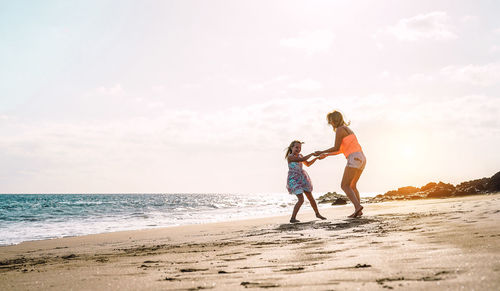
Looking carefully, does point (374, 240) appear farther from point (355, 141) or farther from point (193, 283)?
point (355, 141)

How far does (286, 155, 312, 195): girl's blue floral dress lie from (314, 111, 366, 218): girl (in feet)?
4.49

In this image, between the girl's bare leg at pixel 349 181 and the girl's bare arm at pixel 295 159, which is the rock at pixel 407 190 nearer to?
the girl's bare arm at pixel 295 159

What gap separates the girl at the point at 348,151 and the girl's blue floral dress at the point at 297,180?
4.49 feet

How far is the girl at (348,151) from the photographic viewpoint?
805cm

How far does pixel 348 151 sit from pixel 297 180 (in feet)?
5.87

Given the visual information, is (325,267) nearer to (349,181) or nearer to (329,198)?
(349,181)

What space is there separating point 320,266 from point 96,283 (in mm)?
1764

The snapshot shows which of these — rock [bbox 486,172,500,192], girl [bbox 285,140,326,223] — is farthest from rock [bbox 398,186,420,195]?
girl [bbox 285,140,326,223]

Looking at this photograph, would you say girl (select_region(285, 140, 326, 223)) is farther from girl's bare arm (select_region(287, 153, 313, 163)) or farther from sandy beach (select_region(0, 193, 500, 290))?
sandy beach (select_region(0, 193, 500, 290))

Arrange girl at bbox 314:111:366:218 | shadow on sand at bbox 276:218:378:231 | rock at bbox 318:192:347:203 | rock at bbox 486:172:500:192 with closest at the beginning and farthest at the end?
shadow on sand at bbox 276:218:378:231, girl at bbox 314:111:366:218, rock at bbox 486:172:500:192, rock at bbox 318:192:347:203

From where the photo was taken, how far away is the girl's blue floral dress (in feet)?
31.2

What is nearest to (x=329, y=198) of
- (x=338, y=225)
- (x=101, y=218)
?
(x=101, y=218)

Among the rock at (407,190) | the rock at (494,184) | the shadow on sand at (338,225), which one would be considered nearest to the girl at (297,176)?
the shadow on sand at (338,225)

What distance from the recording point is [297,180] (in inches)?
377
